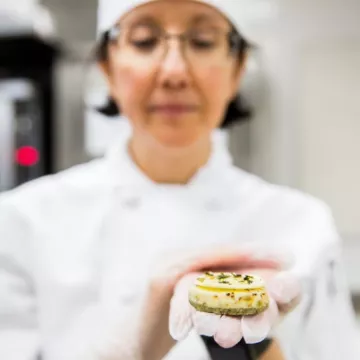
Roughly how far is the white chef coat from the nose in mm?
99

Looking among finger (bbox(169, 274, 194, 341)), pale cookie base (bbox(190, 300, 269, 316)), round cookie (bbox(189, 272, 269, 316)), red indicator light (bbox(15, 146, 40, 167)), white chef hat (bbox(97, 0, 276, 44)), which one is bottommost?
finger (bbox(169, 274, 194, 341))

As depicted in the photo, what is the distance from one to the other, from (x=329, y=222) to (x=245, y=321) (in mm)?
230

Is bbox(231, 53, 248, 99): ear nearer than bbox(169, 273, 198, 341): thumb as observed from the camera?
No

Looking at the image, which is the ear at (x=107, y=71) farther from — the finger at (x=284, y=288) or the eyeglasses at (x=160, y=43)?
the finger at (x=284, y=288)

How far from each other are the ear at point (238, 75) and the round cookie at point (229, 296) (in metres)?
0.26

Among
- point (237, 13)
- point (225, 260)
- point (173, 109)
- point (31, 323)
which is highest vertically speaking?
point (237, 13)

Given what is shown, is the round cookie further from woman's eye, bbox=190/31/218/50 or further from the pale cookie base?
woman's eye, bbox=190/31/218/50

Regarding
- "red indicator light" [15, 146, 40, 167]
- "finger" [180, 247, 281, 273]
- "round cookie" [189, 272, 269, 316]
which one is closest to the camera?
"round cookie" [189, 272, 269, 316]

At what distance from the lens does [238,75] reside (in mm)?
611

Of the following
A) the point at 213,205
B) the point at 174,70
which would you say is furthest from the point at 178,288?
the point at 174,70

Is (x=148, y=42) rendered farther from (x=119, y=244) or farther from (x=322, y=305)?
(x=322, y=305)

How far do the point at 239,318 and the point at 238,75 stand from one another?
304 mm

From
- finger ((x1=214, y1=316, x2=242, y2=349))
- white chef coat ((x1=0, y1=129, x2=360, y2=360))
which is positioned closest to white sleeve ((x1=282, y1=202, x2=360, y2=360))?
white chef coat ((x1=0, y1=129, x2=360, y2=360))

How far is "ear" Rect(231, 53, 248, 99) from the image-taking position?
61 cm
